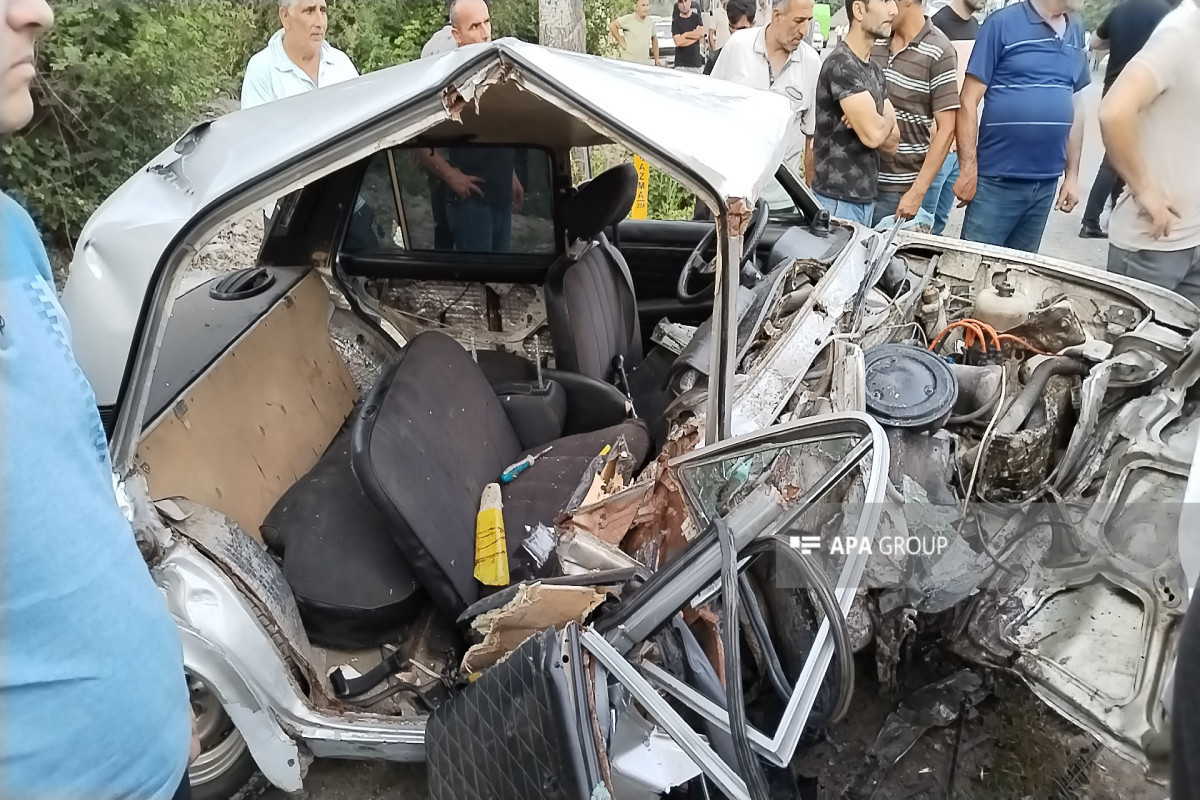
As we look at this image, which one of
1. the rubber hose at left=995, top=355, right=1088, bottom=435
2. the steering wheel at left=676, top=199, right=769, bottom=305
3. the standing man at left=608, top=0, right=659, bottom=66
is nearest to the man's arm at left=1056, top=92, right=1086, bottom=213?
the steering wheel at left=676, top=199, right=769, bottom=305

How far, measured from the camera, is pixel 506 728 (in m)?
1.63

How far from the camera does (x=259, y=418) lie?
8.77 ft

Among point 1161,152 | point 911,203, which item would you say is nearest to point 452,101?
point 1161,152

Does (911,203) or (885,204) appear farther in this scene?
(885,204)

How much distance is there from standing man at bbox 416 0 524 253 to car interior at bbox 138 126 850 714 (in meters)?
0.04

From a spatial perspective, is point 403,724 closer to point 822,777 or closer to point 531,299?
point 822,777

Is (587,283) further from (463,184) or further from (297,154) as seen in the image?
(297,154)

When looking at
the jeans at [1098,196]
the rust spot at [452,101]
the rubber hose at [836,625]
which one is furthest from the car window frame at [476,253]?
the jeans at [1098,196]

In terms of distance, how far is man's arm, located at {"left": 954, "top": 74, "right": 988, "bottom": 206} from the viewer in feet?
13.9

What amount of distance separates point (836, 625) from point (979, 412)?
1.46 m

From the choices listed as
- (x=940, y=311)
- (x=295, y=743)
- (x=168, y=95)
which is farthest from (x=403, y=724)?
(x=168, y=95)

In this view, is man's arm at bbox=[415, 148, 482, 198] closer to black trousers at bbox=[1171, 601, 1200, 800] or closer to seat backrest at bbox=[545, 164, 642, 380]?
seat backrest at bbox=[545, 164, 642, 380]

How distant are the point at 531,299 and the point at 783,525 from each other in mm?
2013

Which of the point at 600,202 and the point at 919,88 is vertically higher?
the point at 919,88
